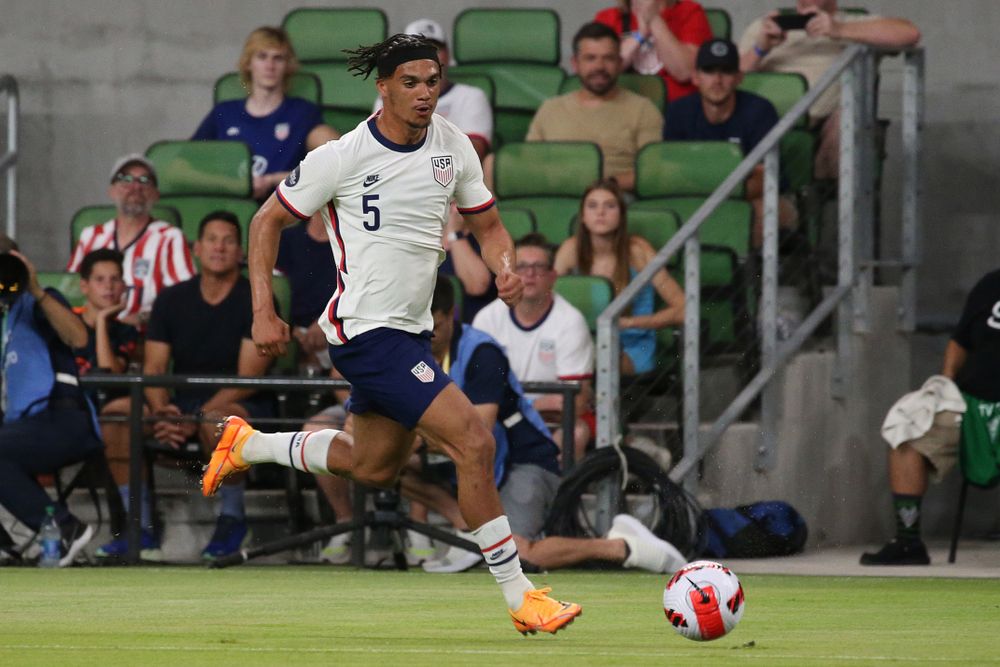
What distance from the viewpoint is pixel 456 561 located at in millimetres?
10461

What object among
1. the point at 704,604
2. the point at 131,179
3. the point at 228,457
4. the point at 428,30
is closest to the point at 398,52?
the point at 228,457

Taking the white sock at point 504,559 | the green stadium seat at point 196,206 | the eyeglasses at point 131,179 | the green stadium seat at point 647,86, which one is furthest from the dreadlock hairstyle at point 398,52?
the green stadium seat at point 647,86

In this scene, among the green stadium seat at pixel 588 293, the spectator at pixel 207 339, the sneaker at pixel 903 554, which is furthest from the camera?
the green stadium seat at pixel 588 293

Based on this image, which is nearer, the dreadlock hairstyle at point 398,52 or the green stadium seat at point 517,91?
the dreadlock hairstyle at point 398,52

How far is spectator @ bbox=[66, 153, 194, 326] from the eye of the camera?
11.9 meters

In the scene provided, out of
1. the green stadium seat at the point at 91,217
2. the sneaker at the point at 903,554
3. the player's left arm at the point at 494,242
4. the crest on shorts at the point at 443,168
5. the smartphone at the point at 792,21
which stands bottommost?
the sneaker at the point at 903,554

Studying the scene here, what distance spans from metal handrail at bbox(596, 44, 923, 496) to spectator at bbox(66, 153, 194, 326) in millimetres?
2920

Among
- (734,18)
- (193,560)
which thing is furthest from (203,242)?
(734,18)

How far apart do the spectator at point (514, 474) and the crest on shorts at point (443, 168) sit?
2.45 metres

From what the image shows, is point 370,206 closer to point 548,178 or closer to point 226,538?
point 226,538

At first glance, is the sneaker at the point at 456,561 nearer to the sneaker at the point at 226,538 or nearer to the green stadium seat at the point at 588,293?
the sneaker at the point at 226,538

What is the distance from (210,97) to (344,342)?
8.41m

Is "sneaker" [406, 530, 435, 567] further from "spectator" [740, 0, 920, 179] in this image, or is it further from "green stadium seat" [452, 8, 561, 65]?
"green stadium seat" [452, 8, 561, 65]

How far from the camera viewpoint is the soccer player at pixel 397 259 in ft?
22.2
